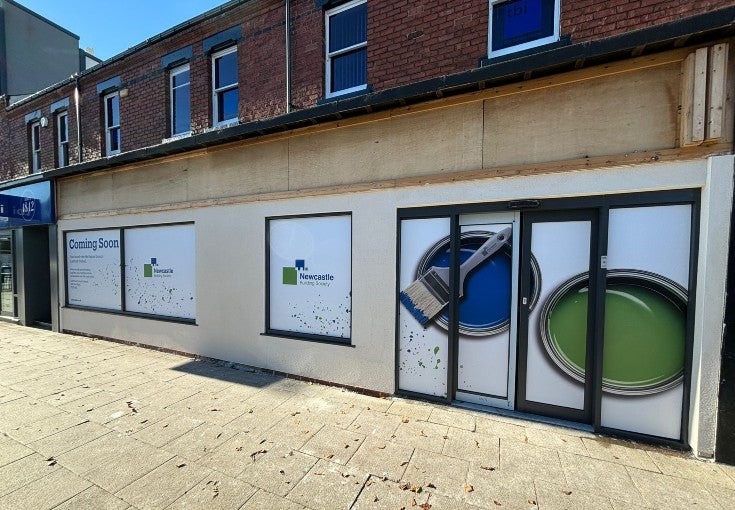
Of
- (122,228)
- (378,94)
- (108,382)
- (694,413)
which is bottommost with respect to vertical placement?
(108,382)

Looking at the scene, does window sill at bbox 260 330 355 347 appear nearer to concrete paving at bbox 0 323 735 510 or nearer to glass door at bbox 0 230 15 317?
concrete paving at bbox 0 323 735 510

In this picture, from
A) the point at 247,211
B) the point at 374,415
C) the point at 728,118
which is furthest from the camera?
the point at 247,211

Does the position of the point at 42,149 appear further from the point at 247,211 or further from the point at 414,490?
the point at 414,490

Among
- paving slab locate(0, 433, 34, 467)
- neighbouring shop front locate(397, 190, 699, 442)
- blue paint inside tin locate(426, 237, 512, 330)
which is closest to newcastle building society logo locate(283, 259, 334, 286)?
neighbouring shop front locate(397, 190, 699, 442)

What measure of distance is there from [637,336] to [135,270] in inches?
→ 348

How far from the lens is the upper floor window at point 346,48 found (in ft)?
18.1

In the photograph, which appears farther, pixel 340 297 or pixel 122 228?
pixel 122 228

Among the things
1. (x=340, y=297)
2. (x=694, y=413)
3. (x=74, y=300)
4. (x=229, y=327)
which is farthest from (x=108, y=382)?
(x=694, y=413)

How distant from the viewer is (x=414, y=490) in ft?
8.93

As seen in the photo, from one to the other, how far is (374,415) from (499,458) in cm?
147

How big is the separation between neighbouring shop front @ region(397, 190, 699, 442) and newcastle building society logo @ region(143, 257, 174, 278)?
5.05 meters

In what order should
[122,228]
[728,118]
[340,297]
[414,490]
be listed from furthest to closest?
1. [122,228]
2. [340,297]
3. [728,118]
4. [414,490]

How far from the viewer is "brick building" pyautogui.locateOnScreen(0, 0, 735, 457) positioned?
129 inches

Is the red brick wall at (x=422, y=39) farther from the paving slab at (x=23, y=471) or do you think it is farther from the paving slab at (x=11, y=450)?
the paving slab at (x=11, y=450)
